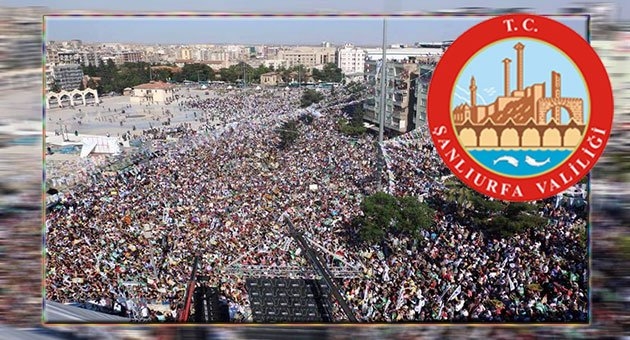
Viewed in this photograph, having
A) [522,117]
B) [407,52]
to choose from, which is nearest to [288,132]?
[407,52]

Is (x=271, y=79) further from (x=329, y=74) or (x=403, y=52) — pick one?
(x=403, y=52)

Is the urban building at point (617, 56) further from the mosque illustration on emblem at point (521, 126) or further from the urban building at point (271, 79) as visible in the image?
the urban building at point (271, 79)

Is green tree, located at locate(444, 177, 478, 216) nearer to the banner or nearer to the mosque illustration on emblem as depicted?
the mosque illustration on emblem

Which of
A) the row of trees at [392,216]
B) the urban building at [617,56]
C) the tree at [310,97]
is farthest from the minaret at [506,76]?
the tree at [310,97]

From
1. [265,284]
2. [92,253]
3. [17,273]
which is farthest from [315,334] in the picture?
[17,273]

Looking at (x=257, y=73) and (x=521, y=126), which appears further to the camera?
(x=257, y=73)

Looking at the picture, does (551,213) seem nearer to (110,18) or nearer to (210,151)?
(210,151)

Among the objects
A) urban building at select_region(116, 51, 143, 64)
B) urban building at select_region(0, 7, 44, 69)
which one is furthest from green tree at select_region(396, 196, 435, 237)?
urban building at select_region(0, 7, 44, 69)
